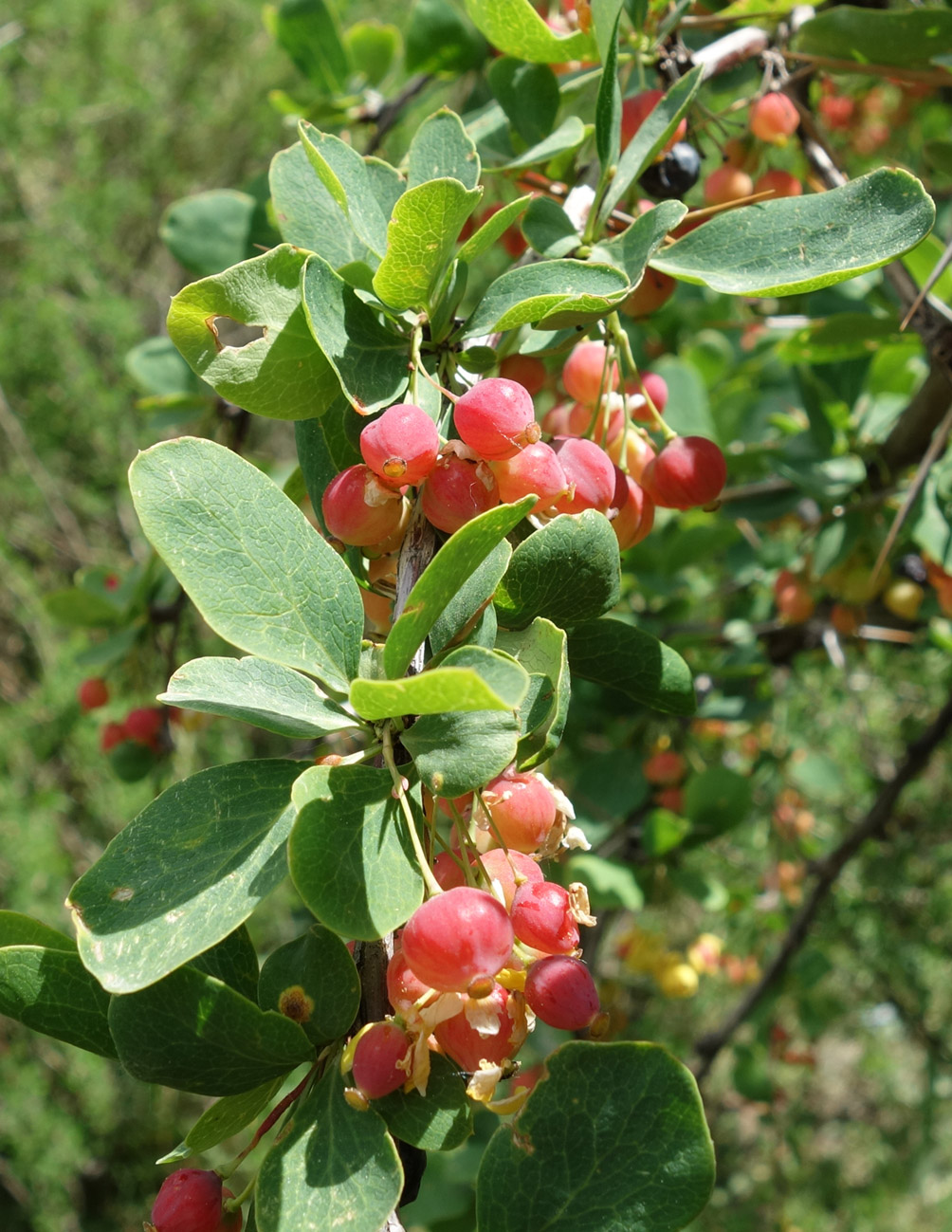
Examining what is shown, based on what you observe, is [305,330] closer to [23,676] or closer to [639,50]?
[639,50]

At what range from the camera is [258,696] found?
0.37m

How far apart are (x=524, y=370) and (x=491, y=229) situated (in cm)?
14

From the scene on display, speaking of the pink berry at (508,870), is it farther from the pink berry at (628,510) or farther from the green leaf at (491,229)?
the green leaf at (491,229)

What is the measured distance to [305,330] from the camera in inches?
17.5

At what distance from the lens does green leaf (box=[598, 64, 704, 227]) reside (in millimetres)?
476

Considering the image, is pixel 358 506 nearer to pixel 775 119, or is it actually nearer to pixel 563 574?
pixel 563 574

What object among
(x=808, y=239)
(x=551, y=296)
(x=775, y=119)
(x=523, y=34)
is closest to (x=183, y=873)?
(x=551, y=296)

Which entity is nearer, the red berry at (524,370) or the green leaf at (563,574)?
the green leaf at (563,574)

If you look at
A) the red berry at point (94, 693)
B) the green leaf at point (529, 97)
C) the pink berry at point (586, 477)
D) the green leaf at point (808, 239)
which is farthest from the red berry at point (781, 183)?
the red berry at point (94, 693)

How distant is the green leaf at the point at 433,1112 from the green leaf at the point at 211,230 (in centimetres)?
73

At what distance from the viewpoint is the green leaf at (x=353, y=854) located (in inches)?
13.2

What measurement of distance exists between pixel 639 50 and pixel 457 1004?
2.11 ft

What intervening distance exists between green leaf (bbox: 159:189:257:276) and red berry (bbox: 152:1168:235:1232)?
2.42ft

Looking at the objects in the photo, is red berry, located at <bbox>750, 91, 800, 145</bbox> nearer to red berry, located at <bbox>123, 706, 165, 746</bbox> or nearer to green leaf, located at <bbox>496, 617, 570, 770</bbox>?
green leaf, located at <bbox>496, 617, 570, 770</bbox>
